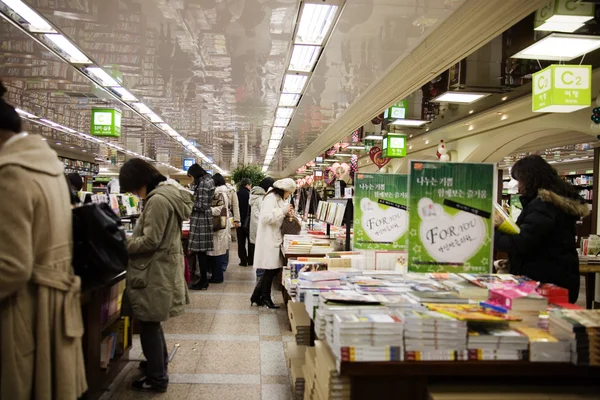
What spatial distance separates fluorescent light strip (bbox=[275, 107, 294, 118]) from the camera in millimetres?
9734

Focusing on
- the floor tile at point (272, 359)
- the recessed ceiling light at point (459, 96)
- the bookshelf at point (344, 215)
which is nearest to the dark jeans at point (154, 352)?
the floor tile at point (272, 359)

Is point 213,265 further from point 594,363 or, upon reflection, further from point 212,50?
point 594,363

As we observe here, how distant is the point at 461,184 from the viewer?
2908 mm

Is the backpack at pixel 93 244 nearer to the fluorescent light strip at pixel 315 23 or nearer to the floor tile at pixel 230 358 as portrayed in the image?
the floor tile at pixel 230 358

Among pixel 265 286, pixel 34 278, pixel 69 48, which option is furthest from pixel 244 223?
pixel 34 278

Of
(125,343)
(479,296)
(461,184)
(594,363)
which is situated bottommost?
(125,343)

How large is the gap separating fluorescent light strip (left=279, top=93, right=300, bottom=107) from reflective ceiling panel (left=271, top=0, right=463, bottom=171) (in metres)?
0.14

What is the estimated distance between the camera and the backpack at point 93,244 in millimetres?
2191

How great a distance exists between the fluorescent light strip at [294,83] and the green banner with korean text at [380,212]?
10.5ft

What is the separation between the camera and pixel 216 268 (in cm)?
760

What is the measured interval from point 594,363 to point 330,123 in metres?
10.1

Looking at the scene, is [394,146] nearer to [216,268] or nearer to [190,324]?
[216,268]

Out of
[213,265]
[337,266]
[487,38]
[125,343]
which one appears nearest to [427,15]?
[487,38]

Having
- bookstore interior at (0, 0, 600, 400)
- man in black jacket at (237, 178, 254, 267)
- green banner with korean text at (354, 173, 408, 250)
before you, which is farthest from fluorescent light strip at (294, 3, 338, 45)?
man in black jacket at (237, 178, 254, 267)
